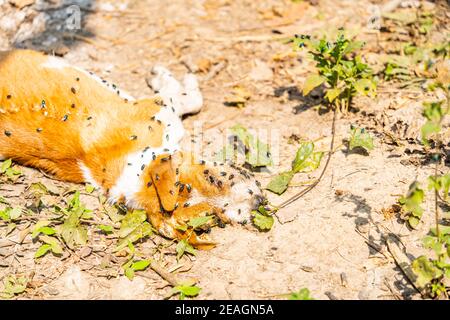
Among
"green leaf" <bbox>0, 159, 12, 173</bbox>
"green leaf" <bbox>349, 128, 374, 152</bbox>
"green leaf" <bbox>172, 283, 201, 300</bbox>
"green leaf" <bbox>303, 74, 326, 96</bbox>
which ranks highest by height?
"green leaf" <bbox>303, 74, 326, 96</bbox>

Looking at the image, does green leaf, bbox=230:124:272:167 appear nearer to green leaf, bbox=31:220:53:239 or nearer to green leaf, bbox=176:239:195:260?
green leaf, bbox=176:239:195:260

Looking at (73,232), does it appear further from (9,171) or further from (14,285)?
(9,171)

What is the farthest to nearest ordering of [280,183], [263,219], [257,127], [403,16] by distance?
[403,16], [257,127], [280,183], [263,219]

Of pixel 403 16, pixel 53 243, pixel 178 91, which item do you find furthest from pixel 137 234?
pixel 403 16

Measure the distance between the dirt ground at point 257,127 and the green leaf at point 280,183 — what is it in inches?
2.5

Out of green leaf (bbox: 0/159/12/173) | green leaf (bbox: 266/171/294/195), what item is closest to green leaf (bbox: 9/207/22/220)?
green leaf (bbox: 0/159/12/173)

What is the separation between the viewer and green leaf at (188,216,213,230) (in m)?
4.31

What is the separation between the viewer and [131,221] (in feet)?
15.0

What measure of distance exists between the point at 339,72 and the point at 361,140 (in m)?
0.75

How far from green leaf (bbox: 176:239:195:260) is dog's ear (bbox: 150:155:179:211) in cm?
29

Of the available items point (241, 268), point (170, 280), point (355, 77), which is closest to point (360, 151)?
point (355, 77)

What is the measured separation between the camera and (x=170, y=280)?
161 inches

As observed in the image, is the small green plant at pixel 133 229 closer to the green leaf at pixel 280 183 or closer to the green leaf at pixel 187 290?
the green leaf at pixel 187 290
